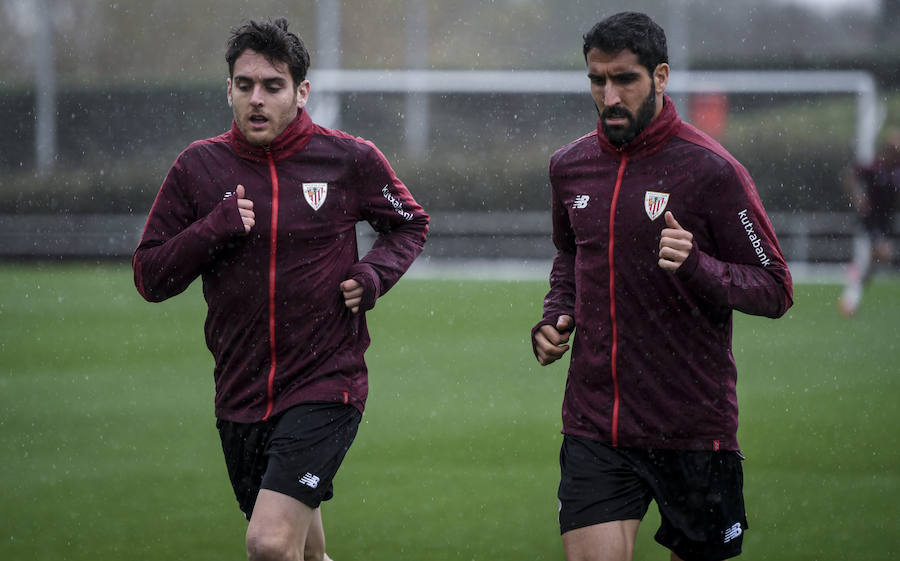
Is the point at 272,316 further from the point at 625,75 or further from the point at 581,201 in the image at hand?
the point at 625,75

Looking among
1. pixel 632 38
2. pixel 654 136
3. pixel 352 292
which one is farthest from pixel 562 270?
pixel 632 38

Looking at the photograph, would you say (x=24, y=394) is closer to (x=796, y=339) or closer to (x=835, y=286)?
(x=796, y=339)

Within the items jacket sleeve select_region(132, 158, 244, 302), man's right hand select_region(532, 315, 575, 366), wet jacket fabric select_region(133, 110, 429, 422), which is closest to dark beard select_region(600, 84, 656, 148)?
man's right hand select_region(532, 315, 575, 366)

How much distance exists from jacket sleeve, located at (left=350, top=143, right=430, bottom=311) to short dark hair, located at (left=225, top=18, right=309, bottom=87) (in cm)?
41

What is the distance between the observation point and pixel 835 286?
1770 cm

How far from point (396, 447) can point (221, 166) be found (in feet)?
13.9

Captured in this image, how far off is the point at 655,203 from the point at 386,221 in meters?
1.15

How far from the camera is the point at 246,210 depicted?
12.9ft

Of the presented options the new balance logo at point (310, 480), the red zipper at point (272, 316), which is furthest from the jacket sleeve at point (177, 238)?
the new balance logo at point (310, 480)

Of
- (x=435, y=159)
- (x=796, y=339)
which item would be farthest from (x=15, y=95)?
(x=796, y=339)

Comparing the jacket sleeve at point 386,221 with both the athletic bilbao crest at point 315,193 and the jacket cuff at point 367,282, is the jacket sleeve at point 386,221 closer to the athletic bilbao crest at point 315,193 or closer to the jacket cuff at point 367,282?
the jacket cuff at point 367,282

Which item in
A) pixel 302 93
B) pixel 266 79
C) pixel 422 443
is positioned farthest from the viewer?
pixel 422 443

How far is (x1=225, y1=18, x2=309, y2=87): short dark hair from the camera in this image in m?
4.12

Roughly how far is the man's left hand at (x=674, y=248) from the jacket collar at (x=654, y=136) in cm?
35
